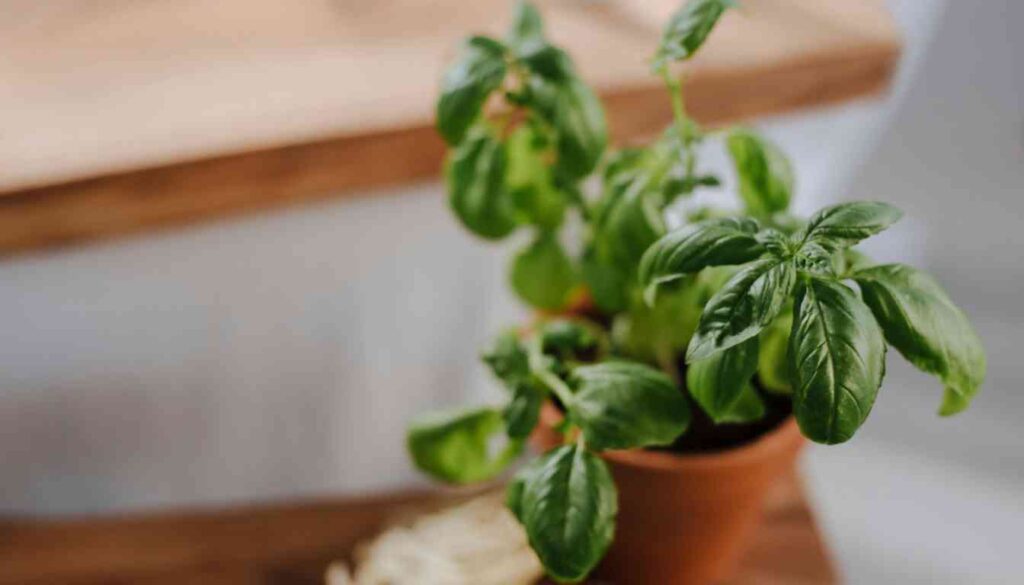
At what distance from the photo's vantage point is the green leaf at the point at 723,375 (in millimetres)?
512

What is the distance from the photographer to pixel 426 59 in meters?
0.91

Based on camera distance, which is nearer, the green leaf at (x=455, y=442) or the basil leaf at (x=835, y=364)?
the basil leaf at (x=835, y=364)

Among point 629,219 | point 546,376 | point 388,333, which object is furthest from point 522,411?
point 388,333

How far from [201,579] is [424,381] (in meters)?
0.35

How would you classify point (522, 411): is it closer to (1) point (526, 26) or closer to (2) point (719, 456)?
(2) point (719, 456)

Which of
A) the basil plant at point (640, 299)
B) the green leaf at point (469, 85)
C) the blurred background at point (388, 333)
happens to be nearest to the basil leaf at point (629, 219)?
the basil plant at point (640, 299)

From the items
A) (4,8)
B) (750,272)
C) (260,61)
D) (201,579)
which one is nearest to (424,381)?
(201,579)

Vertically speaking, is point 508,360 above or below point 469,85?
below

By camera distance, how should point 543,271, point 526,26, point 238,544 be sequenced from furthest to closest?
1. point 238,544
2. point 543,271
3. point 526,26

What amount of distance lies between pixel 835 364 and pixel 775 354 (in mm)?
235

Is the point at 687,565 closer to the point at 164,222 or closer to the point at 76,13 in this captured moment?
the point at 164,222

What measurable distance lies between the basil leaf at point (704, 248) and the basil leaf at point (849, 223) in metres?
0.03

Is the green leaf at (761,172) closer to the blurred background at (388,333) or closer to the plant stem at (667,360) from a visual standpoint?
the plant stem at (667,360)

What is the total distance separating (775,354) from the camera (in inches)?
26.2
